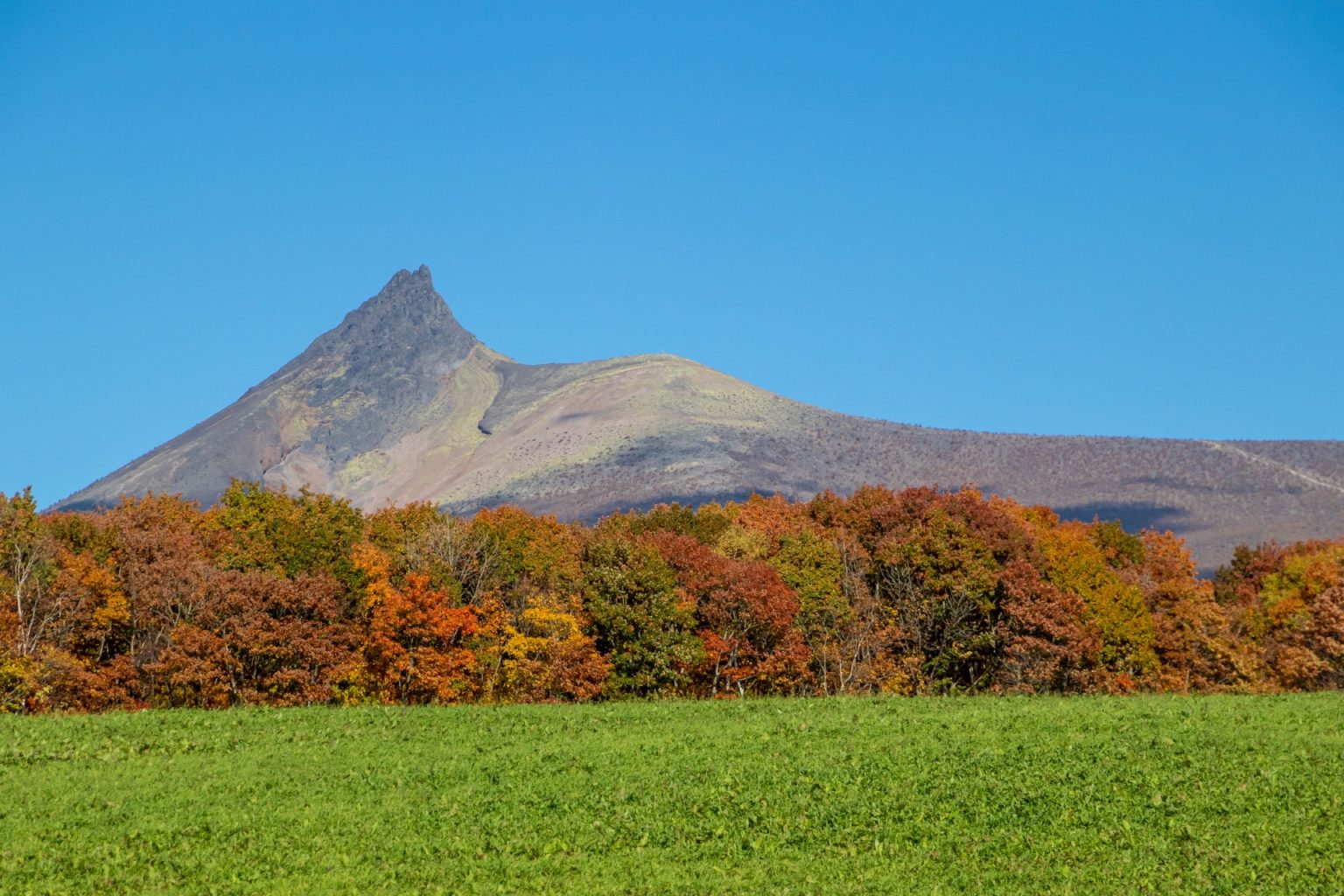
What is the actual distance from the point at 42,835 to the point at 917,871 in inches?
719

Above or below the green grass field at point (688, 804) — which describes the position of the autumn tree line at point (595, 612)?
above

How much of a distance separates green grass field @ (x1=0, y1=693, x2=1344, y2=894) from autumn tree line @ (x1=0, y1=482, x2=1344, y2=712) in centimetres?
2302

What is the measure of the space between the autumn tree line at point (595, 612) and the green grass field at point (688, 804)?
23.0 meters

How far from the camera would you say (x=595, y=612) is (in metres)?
73.9

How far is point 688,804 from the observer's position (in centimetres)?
3550

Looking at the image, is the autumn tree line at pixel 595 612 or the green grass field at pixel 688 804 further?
the autumn tree line at pixel 595 612

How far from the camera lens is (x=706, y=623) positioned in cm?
8188

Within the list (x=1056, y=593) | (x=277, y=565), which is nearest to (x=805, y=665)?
(x=1056, y=593)

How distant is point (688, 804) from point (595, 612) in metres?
38.6

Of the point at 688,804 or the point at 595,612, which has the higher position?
the point at 595,612

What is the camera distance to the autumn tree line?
70.6 metres

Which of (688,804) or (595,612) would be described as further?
(595,612)

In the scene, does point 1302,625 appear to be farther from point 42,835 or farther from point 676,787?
point 42,835

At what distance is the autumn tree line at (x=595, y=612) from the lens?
70.6 meters
